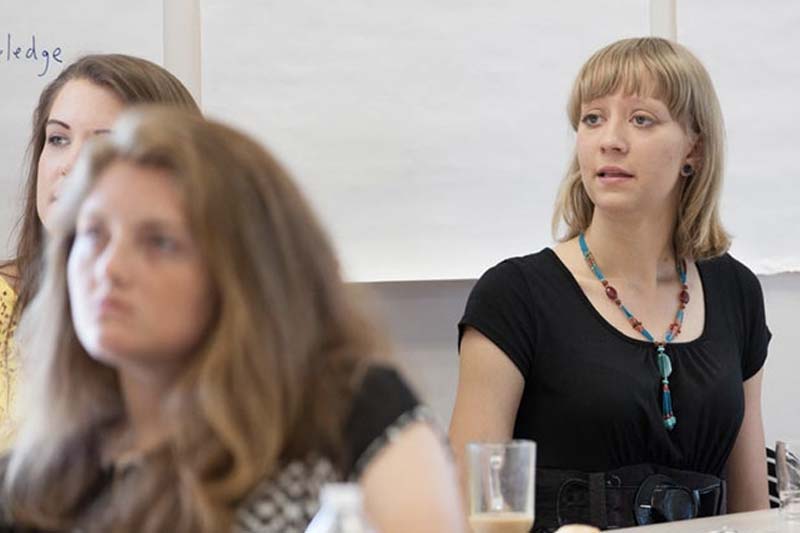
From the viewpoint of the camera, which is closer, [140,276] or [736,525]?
[140,276]

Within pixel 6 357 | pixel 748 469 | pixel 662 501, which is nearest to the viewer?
pixel 6 357

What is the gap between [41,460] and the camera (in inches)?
45.2

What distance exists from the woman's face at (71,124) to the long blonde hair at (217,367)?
3.28 feet

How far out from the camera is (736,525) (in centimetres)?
204

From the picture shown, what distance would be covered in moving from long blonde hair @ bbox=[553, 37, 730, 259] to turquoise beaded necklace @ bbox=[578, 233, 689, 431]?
0.06 m

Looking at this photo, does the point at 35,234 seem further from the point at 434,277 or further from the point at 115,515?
the point at 115,515

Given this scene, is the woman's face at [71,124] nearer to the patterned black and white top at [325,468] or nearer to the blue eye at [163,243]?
the patterned black and white top at [325,468]

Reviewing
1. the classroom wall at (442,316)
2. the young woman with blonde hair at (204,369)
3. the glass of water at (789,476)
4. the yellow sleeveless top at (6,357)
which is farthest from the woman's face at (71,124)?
the glass of water at (789,476)

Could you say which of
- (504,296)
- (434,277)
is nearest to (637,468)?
(504,296)

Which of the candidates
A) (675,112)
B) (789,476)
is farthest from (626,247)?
(789,476)

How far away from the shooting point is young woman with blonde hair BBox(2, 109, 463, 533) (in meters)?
1.06

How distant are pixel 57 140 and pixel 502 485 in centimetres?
105

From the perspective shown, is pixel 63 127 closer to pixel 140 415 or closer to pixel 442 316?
pixel 442 316

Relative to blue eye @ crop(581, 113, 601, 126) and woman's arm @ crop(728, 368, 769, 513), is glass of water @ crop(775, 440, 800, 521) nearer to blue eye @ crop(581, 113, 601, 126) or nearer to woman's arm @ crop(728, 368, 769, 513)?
woman's arm @ crop(728, 368, 769, 513)
